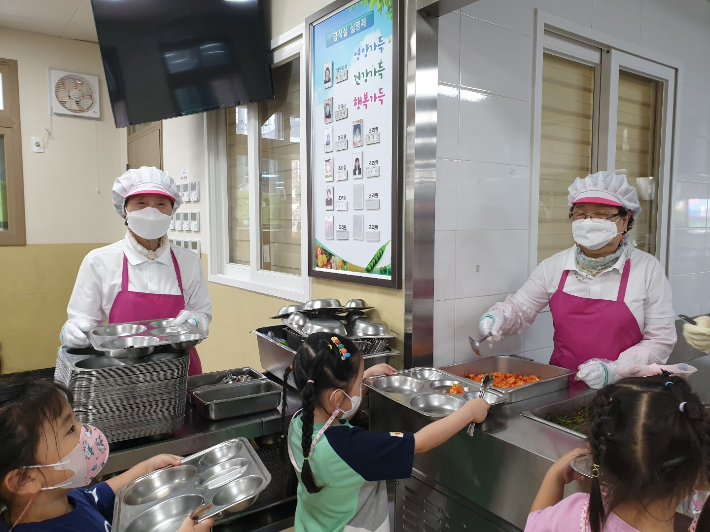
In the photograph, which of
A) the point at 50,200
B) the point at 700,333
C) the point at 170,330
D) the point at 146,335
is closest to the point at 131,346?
the point at 146,335

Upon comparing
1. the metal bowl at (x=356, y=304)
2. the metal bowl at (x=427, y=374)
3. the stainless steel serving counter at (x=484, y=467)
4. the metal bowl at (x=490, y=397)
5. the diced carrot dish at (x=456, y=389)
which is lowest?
the stainless steel serving counter at (x=484, y=467)

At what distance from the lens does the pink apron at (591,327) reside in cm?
205

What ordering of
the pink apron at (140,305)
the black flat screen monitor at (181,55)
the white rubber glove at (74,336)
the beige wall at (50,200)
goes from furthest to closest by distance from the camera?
1. the beige wall at (50,200)
2. the black flat screen monitor at (181,55)
3. the pink apron at (140,305)
4. the white rubber glove at (74,336)

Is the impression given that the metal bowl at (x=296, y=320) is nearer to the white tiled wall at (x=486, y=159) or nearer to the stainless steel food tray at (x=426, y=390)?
the stainless steel food tray at (x=426, y=390)

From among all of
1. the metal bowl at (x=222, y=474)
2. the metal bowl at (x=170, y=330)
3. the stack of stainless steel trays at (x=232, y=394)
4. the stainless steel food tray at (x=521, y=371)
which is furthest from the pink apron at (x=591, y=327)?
the metal bowl at (x=170, y=330)

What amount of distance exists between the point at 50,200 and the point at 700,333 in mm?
5588

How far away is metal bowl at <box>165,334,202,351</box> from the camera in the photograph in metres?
1.59

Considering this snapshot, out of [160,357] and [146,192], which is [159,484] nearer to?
[160,357]

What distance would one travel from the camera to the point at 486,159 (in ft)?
7.83

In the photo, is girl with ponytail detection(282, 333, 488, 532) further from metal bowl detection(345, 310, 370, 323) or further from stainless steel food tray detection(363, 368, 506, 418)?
metal bowl detection(345, 310, 370, 323)

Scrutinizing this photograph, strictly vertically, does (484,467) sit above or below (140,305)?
below

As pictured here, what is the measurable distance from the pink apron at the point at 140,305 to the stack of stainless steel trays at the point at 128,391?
555 mm

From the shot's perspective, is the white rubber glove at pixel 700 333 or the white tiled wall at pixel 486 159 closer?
the white rubber glove at pixel 700 333

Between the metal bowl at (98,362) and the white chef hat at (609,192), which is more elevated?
the white chef hat at (609,192)
